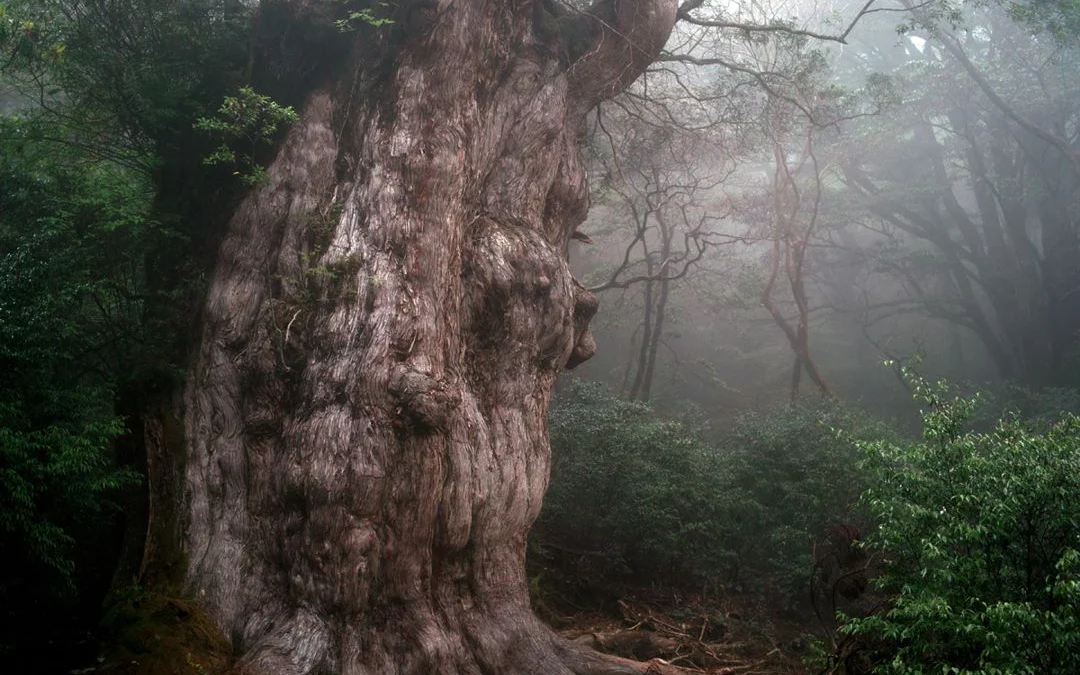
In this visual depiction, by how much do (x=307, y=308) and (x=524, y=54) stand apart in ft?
11.6

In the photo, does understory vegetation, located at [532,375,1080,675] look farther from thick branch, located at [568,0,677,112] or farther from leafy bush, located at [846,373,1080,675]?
thick branch, located at [568,0,677,112]

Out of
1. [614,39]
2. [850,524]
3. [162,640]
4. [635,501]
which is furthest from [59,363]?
[850,524]

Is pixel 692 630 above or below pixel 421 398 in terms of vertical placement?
below

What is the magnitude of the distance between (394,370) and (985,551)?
385 cm

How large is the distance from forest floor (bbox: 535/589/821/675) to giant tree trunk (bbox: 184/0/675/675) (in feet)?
5.26

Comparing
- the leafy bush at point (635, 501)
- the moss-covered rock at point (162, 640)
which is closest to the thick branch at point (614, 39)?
the leafy bush at point (635, 501)

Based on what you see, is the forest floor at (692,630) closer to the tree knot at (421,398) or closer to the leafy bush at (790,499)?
the leafy bush at (790,499)

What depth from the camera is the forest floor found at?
722 centimetres

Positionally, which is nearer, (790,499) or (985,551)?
(985,551)

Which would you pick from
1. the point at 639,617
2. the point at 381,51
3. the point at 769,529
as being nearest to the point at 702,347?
the point at 769,529

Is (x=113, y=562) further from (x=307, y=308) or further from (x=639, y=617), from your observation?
(x=639, y=617)

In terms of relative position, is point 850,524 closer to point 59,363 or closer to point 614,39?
point 614,39

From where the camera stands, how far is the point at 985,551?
4.36 m

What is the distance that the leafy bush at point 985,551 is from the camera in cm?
374
